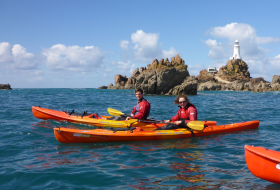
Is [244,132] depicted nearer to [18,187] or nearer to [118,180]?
[118,180]

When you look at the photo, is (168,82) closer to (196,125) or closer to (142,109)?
(142,109)

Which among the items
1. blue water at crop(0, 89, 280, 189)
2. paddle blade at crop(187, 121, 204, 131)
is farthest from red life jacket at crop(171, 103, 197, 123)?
blue water at crop(0, 89, 280, 189)

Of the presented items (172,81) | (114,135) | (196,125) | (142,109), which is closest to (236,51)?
(172,81)

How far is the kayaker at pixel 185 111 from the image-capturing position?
7863 mm

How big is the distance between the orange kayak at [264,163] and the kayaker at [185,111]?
12.6 feet

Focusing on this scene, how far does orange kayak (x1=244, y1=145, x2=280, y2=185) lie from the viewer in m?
3.78

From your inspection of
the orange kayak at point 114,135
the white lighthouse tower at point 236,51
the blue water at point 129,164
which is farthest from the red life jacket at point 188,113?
the white lighthouse tower at point 236,51

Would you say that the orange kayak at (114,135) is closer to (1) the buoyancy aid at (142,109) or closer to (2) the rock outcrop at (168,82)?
(1) the buoyancy aid at (142,109)

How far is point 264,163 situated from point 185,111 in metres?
4.40

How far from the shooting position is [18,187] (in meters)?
4.11

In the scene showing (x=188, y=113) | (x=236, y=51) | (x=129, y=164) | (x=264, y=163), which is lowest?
(x=129, y=164)

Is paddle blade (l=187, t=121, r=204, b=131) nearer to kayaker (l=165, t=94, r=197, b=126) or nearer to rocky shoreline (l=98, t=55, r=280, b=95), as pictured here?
kayaker (l=165, t=94, r=197, b=126)

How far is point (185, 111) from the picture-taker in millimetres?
8211

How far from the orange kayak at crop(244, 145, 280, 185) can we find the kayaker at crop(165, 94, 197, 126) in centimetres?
385
